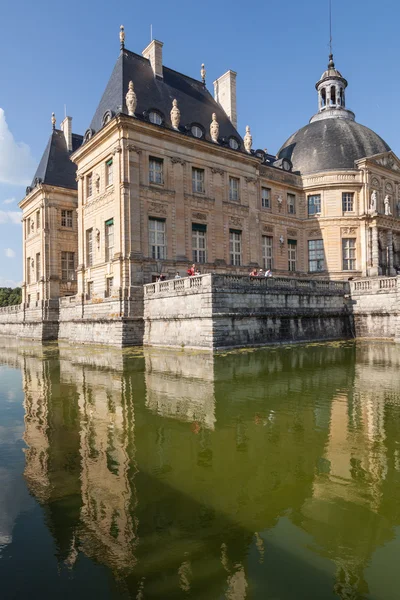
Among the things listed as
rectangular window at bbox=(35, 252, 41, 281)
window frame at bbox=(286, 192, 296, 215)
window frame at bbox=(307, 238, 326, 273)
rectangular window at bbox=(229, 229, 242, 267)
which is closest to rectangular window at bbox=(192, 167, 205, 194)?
rectangular window at bbox=(229, 229, 242, 267)

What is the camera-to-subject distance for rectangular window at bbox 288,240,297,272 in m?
36.3

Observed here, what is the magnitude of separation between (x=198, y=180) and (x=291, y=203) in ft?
36.1

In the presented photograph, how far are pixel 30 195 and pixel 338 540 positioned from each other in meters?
38.7

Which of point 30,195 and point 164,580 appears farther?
point 30,195

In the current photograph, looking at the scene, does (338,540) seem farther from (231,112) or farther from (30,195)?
(30,195)

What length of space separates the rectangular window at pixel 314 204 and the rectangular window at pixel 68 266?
2094cm

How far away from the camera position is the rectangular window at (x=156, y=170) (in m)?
26.5

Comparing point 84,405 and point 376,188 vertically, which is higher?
point 376,188

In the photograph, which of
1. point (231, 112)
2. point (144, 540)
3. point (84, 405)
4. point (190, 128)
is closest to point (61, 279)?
point (190, 128)

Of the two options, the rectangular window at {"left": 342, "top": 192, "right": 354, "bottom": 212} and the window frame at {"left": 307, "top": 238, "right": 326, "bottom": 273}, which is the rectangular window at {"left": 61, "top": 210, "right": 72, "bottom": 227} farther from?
the rectangular window at {"left": 342, "top": 192, "right": 354, "bottom": 212}

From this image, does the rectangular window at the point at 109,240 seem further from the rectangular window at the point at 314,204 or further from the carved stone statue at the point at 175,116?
the rectangular window at the point at 314,204

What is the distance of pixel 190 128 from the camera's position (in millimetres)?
28734

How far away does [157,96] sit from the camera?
93.4 ft

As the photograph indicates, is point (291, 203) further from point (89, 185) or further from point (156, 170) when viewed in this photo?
point (89, 185)
